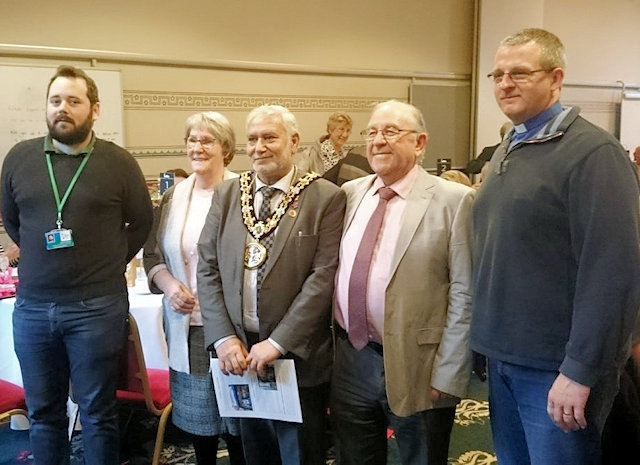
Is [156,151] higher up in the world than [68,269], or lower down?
higher up

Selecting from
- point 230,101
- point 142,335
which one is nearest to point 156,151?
point 230,101

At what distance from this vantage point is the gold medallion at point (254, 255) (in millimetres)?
1900

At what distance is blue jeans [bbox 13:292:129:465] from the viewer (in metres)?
2.13

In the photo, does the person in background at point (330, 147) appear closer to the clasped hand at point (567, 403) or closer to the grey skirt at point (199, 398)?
the grey skirt at point (199, 398)

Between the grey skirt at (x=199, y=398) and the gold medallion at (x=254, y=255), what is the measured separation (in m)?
0.44

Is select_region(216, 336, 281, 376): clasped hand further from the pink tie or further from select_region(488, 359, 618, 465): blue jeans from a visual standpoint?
select_region(488, 359, 618, 465): blue jeans

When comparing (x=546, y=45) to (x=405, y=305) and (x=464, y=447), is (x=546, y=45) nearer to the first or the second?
(x=405, y=305)

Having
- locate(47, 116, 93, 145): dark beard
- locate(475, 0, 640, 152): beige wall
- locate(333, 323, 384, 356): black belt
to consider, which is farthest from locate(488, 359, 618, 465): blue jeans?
locate(475, 0, 640, 152): beige wall

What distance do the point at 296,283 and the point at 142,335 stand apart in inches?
45.2

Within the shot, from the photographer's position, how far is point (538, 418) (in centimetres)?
154

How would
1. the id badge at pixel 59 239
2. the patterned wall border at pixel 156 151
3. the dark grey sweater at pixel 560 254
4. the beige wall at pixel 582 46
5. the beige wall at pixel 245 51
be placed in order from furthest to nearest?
the beige wall at pixel 582 46 → the patterned wall border at pixel 156 151 → the beige wall at pixel 245 51 → the id badge at pixel 59 239 → the dark grey sweater at pixel 560 254

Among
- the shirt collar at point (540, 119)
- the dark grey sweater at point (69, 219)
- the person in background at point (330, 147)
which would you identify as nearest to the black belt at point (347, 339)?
the shirt collar at point (540, 119)

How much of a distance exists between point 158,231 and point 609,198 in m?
1.58

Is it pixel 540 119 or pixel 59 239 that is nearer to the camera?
pixel 540 119
